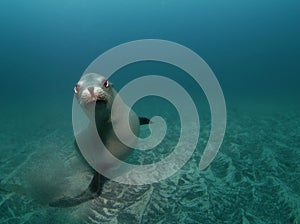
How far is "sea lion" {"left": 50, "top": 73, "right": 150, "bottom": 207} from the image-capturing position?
3.91m

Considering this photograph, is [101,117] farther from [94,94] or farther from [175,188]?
[175,188]

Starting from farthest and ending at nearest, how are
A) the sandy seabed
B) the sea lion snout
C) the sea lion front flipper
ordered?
the sandy seabed
the sea lion front flipper
the sea lion snout

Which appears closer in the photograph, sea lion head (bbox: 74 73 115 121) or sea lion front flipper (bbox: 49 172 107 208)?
sea lion head (bbox: 74 73 115 121)

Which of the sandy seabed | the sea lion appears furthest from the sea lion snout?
the sandy seabed

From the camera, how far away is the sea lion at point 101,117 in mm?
3906

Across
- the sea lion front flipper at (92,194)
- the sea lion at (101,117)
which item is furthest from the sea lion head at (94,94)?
the sea lion front flipper at (92,194)

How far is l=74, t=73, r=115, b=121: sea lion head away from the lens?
3835 millimetres

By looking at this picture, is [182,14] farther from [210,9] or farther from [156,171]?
[156,171]

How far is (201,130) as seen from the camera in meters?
10.2

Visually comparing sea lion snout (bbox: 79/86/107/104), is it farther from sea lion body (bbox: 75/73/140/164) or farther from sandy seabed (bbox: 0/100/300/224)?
sandy seabed (bbox: 0/100/300/224)

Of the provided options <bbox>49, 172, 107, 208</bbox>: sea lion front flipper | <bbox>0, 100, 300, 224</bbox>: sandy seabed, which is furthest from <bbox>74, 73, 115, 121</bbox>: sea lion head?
<bbox>0, 100, 300, 224</bbox>: sandy seabed

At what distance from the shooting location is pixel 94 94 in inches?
151

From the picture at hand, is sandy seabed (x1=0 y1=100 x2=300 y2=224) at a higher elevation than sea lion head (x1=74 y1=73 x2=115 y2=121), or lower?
lower

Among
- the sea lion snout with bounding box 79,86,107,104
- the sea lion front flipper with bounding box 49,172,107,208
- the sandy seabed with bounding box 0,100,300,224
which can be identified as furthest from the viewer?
the sandy seabed with bounding box 0,100,300,224
